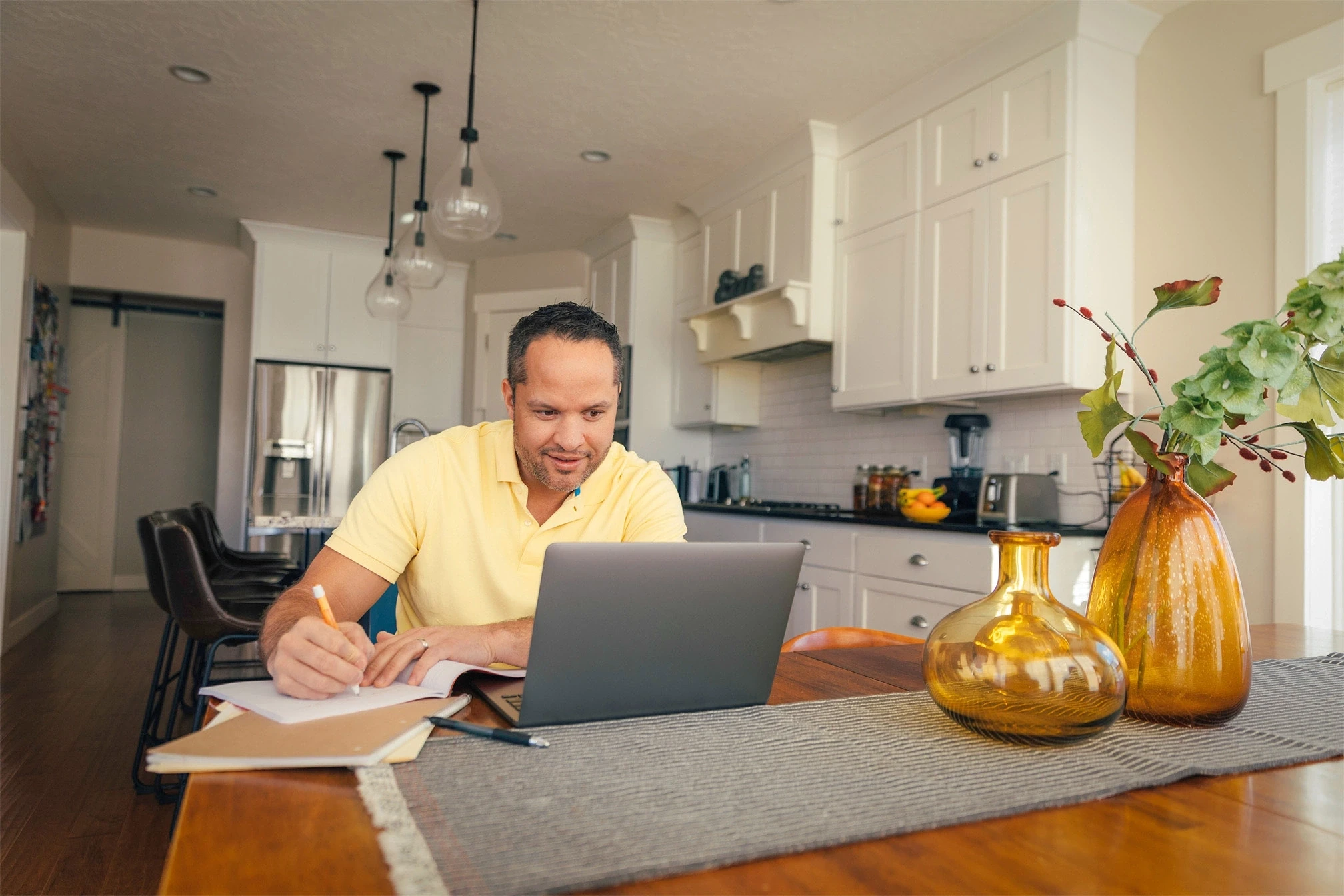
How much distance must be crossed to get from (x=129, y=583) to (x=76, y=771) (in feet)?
16.1

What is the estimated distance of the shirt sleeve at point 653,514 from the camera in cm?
158

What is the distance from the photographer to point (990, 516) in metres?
3.08

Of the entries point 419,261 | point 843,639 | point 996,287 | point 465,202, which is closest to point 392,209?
point 419,261

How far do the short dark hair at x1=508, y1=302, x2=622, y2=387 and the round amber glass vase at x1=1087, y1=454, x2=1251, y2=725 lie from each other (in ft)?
2.79

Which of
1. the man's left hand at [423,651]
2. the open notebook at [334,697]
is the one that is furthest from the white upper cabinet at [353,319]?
the open notebook at [334,697]

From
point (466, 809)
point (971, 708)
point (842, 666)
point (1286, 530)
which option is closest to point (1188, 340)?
point (1286, 530)

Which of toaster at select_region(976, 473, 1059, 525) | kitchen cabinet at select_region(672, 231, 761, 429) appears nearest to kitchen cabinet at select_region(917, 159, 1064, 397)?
toaster at select_region(976, 473, 1059, 525)

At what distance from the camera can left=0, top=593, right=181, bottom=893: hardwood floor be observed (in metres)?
2.15

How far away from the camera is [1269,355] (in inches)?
31.3

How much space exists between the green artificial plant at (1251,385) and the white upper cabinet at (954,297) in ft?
7.97

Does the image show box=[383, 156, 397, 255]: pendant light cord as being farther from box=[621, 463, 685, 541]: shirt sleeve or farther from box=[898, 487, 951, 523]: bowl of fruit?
box=[621, 463, 685, 541]: shirt sleeve

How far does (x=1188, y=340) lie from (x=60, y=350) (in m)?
6.46

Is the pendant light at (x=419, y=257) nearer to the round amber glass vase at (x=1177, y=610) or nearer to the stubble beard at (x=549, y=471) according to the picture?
the stubble beard at (x=549, y=471)

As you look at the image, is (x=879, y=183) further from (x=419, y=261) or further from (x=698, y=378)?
(x=419, y=261)
